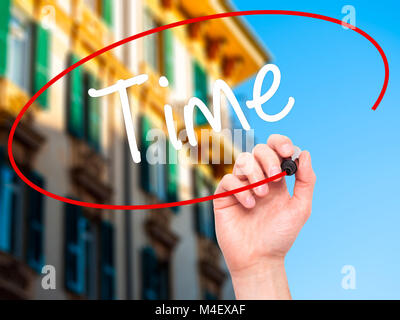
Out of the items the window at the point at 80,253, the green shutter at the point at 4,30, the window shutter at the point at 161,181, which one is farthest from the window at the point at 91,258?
the green shutter at the point at 4,30

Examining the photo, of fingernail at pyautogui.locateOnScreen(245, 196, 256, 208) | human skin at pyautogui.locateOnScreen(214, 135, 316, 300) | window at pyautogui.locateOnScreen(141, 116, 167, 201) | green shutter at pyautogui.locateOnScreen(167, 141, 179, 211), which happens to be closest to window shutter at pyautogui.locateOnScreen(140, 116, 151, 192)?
window at pyautogui.locateOnScreen(141, 116, 167, 201)

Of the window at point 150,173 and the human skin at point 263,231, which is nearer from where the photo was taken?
the human skin at point 263,231

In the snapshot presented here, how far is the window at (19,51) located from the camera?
470 inches

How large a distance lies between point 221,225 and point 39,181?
903 centimetres

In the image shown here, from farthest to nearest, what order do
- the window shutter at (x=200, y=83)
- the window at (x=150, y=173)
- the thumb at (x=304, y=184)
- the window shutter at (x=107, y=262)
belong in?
the window shutter at (x=200, y=83), the window at (x=150, y=173), the window shutter at (x=107, y=262), the thumb at (x=304, y=184)

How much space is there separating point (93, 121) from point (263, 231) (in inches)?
432

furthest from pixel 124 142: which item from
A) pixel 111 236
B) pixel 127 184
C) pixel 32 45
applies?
pixel 32 45

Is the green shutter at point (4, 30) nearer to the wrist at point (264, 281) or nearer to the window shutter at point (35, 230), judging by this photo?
the window shutter at point (35, 230)

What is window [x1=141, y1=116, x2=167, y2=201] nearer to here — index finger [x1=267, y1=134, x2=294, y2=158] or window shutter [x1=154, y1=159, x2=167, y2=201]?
window shutter [x1=154, y1=159, x2=167, y2=201]

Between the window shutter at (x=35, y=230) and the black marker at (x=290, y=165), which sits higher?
the window shutter at (x=35, y=230)

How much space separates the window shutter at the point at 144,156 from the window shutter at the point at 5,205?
13.1 ft

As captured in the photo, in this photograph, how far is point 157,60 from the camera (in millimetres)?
17062

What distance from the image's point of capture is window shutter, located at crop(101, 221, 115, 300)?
13.0 metres

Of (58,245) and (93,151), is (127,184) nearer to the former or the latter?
(93,151)
